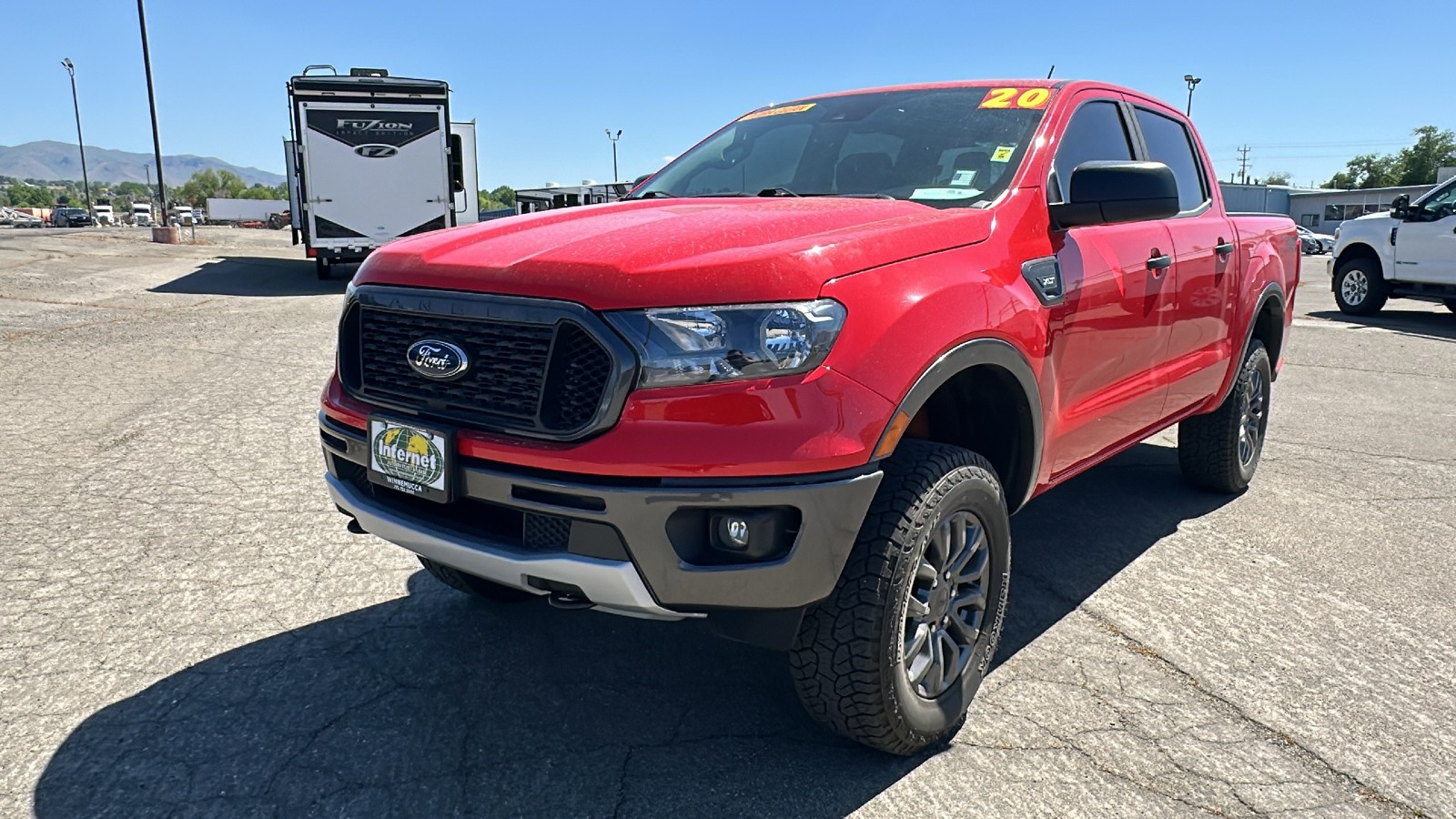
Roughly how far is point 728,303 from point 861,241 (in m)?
0.44

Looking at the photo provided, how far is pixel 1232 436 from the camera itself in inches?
190

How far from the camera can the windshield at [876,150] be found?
3240 mm

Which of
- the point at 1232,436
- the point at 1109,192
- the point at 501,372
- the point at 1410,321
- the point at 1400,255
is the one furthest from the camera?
the point at 1410,321

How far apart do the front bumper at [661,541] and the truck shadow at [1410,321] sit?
42.3 feet

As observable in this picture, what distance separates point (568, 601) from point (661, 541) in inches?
14.8

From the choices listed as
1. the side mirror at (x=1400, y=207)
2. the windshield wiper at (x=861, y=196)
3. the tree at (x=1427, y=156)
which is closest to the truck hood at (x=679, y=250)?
the windshield wiper at (x=861, y=196)

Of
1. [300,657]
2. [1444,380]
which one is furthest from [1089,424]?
[1444,380]

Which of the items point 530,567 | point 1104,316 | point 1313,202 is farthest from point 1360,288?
point 1313,202

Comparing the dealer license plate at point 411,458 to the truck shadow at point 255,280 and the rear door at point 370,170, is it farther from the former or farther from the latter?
the rear door at point 370,170

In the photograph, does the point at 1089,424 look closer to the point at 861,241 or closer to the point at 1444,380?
the point at 861,241

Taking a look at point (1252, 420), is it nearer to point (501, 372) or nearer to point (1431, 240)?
point (501, 372)

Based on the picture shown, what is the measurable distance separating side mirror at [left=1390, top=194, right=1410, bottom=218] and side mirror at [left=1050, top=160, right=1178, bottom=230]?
39.6 feet

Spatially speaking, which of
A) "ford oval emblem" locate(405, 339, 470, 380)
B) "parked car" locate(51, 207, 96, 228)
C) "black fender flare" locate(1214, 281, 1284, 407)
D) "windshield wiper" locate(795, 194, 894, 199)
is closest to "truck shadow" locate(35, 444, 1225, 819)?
"ford oval emblem" locate(405, 339, 470, 380)

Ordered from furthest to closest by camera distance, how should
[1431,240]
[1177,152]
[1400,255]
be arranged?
[1400,255] < [1431,240] < [1177,152]
